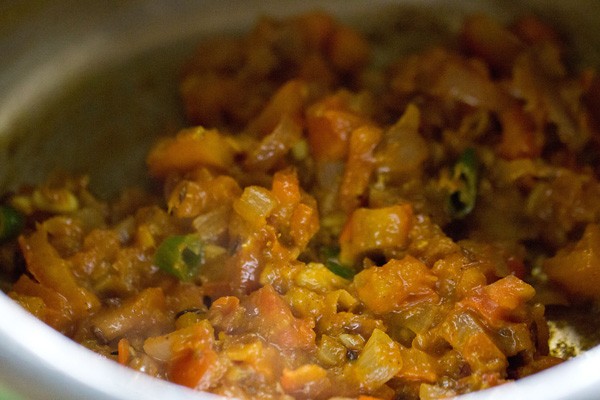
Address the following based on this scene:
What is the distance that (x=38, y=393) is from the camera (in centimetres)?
138

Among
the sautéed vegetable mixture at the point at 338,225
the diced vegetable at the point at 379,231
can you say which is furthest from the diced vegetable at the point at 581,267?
the diced vegetable at the point at 379,231

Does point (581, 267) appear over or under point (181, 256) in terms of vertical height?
under

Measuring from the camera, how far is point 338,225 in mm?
2154

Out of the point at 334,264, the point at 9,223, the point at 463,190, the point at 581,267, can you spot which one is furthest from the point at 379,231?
the point at 9,223

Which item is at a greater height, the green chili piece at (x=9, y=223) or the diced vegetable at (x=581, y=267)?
the green chili piece at (x=9, y=223)

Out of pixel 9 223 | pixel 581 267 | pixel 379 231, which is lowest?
pixel 581 267

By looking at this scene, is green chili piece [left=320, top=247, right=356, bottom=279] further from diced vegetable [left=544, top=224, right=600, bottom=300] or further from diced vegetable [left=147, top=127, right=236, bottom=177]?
diced vegetable [left=544, top=224, right=600, bottom=300]

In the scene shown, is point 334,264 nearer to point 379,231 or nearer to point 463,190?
point 379,231

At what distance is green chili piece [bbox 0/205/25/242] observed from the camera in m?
2.12

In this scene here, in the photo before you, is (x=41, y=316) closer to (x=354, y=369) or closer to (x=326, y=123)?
(x=354, y=369)

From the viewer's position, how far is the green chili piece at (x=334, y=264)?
6.52ft

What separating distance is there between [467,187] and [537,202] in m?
0.20

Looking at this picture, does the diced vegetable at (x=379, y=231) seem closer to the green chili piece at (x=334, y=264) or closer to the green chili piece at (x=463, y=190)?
the green chili piece at (x=334, y=264)

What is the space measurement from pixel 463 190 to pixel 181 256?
811 millimetres
